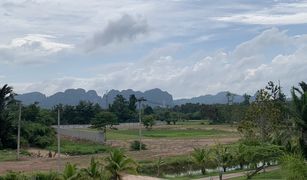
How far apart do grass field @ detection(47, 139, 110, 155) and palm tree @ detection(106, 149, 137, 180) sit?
28839 millimetres

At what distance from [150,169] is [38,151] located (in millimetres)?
24921

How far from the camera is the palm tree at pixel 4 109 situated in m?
65.2

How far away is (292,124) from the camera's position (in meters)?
35.7

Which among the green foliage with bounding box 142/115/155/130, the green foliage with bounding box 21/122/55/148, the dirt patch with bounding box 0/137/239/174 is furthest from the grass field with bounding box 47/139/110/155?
the green foliage with bounding box 142/115/155/130

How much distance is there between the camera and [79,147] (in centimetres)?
6488

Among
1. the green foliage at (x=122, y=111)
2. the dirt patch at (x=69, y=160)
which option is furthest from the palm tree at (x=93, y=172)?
the green foliage at (x=122, y=111)

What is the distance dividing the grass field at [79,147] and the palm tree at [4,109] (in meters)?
5.95

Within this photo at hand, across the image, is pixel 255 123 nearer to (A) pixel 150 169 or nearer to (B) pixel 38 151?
(A) pixel 150 169

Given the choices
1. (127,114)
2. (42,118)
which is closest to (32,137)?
(42,118)

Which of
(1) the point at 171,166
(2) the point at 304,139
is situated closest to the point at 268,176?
(2) the point at 304,139

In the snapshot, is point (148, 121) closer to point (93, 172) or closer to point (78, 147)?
point (78, 147)

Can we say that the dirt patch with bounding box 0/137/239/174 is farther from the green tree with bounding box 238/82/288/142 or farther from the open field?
the green tree with bounding box 238/82/288/142

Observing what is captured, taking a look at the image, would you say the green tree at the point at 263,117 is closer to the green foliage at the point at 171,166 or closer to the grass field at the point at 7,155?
the green foliage at the point at 171,166

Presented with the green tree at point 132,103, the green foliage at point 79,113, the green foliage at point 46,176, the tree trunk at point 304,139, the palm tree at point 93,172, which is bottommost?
the green foliage at point 46,176
